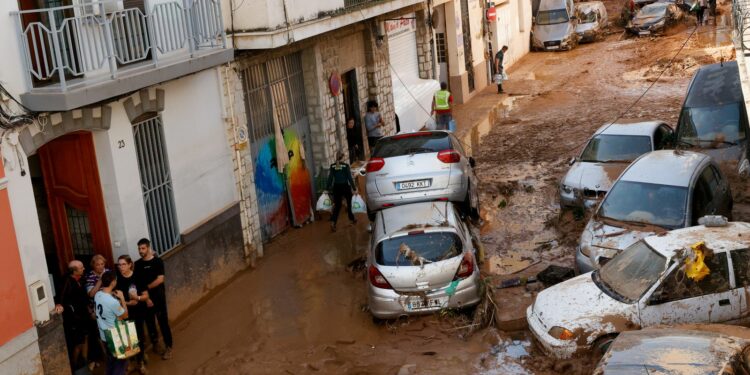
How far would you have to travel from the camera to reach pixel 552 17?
38.0 m

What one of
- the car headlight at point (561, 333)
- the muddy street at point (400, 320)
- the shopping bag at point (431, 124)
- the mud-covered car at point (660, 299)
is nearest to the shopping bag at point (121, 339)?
the muddy street at point (400, 320)

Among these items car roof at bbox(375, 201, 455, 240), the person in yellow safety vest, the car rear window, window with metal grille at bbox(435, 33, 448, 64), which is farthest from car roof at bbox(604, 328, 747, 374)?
window with metal grille at bbox(435, 33, 448, 64)

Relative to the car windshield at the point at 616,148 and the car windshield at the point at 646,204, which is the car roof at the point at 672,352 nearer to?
the car windshield at the point at 646,204

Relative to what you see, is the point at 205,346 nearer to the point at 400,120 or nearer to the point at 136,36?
the point at 136,36

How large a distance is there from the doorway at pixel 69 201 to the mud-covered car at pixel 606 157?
8114 mm

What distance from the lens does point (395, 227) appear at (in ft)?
41.3

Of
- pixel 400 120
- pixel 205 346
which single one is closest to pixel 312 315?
pixel 205 346

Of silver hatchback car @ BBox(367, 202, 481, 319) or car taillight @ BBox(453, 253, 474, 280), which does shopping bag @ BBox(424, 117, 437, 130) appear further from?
car taillight @ BBox(453, 253, 474, 280)

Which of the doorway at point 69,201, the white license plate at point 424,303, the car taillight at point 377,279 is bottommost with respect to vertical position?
the white license plate at point 424,303

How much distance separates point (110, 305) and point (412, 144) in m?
7.20

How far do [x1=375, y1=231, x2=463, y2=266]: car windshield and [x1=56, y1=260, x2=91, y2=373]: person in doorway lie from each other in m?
3.82

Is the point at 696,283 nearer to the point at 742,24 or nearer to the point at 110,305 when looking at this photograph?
the point at 742,24

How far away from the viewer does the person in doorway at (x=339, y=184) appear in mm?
16719

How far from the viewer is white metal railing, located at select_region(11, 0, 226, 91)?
10383 millimetres
